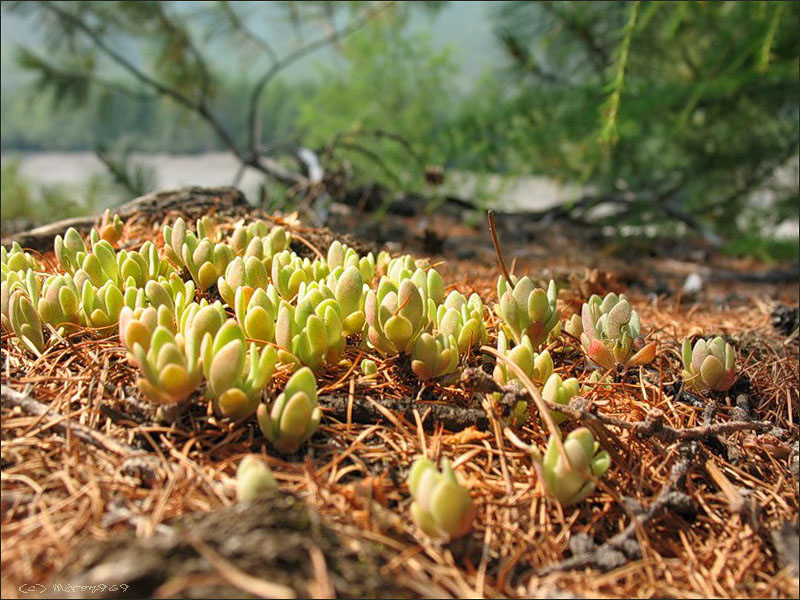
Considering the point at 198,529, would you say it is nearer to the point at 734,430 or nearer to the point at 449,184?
the point at 734,430

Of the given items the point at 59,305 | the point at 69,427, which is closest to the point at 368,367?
the point at 69,427

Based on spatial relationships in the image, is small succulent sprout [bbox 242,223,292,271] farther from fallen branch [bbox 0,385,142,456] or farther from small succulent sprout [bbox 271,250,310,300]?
fallen branch [bbox 0,385,142,456]

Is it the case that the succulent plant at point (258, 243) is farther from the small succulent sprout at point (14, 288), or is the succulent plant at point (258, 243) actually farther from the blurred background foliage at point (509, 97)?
the blurred background foliage at point (509, 97)

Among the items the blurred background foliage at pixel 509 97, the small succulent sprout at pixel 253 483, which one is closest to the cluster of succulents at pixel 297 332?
the small succulent sprout at pixel 253 483

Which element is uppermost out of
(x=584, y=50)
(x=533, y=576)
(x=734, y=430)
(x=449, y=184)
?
(x=584, y=50)

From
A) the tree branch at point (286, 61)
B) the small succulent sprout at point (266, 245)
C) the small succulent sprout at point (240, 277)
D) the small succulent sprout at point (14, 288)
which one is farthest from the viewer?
the tree branch at point (286, 61)

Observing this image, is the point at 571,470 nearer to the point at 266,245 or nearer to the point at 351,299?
the point at 351,299

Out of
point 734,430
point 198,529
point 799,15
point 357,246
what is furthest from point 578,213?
point 198,529
